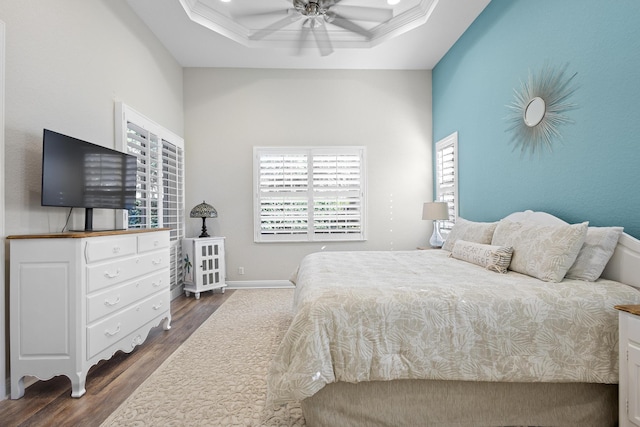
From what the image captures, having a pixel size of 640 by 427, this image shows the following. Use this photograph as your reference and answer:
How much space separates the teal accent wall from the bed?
782mm

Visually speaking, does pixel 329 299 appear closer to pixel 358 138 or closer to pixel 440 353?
pixel 440 353

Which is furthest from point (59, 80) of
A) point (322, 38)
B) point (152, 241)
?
point (322, 38)

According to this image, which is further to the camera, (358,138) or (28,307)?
(358,138)

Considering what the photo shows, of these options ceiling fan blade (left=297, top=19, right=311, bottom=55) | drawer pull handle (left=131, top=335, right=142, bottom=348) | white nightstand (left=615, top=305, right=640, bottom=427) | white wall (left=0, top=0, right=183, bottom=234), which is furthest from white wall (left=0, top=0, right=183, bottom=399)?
white nightstand (left=615, top=305, right=640, bottom=427)

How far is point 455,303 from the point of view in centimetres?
165

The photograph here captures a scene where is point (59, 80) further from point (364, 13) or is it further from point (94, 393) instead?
point (364, 13)

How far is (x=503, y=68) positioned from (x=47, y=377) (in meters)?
4.40

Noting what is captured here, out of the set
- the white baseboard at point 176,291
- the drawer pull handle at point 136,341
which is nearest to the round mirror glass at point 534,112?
the drawer pull handle at point 136,341

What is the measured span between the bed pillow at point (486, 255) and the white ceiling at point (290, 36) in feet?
8.45

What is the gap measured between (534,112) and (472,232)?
3.73 ft

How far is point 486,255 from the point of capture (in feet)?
8.10

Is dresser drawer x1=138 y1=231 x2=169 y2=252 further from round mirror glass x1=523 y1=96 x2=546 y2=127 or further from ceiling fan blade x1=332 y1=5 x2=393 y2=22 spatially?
round mirror glass x1=523 y1=96 x2=546 y2=127

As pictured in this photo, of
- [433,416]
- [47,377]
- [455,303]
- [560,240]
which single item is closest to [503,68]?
[560,240]

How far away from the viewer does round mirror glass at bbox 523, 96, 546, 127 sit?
2.68 meters
